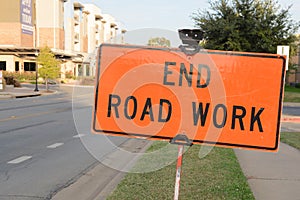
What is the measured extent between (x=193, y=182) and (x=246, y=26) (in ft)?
67.3

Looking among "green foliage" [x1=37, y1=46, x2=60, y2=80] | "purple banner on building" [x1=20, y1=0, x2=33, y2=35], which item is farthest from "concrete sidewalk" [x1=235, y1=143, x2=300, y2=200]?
"purple banner on building" [x1=20, y1=0, x2=33, y2=35]

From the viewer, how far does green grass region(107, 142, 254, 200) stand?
16.4 ft

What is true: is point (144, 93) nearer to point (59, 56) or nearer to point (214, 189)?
point (214, 189)

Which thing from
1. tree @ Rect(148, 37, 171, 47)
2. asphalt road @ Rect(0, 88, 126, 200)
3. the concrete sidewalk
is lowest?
asphalt road @ Rect(0, 88, 126, 200)

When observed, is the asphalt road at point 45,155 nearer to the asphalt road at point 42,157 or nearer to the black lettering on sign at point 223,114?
the asphalt road at point 42,157

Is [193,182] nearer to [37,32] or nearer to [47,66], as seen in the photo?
[47,66]

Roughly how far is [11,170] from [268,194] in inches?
188

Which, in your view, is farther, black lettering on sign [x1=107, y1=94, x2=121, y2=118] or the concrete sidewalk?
the concrete sidewalk

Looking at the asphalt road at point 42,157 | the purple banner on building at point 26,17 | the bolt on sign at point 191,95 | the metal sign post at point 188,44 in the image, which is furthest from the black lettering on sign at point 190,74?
the purple banner on building at point 26,17

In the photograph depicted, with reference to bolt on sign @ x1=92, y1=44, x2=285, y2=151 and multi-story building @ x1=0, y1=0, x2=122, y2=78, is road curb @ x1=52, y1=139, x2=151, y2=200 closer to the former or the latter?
bolt on sign @ x1=92, y1=44, x2=285, y2=151

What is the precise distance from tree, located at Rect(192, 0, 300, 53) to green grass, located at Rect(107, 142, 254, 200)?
17.1 metres

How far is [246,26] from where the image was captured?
2422 centimetres

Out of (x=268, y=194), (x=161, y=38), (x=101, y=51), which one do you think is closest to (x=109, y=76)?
(x=101, y=51)

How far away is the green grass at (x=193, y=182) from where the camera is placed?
16.4ft
